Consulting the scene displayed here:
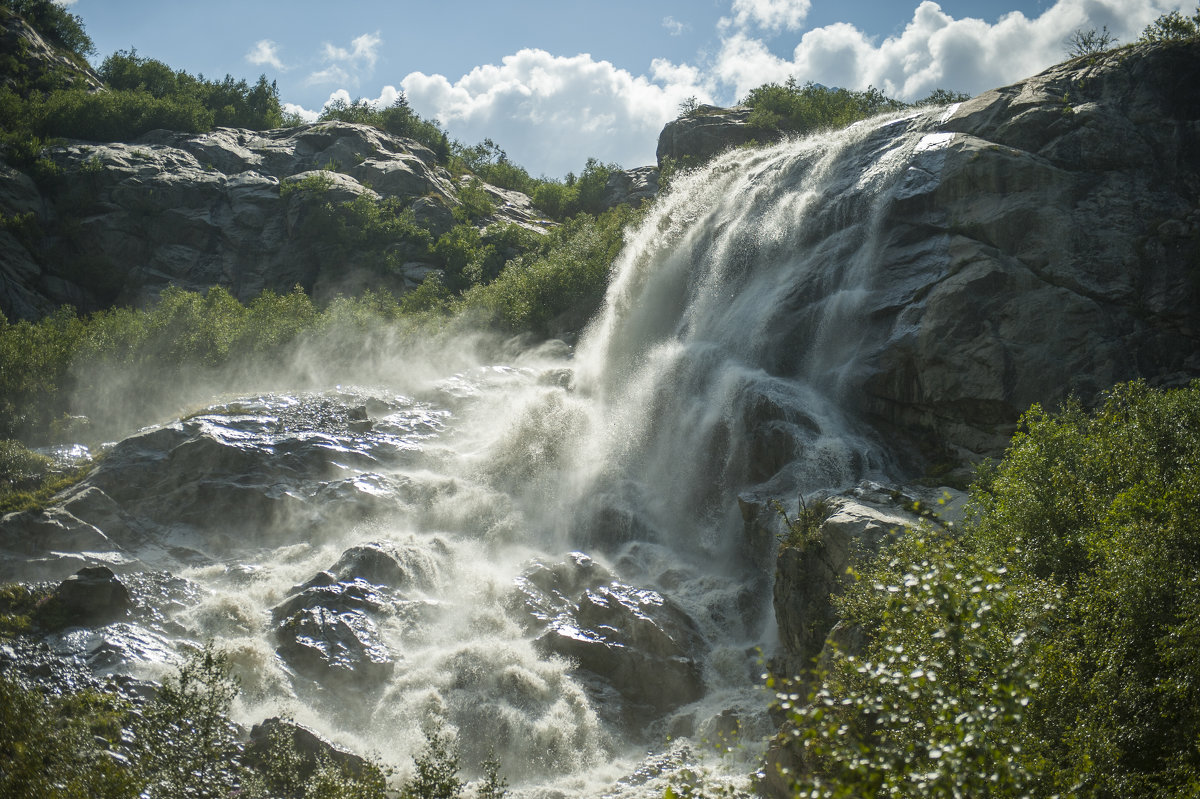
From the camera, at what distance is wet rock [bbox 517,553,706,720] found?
77.5 feet

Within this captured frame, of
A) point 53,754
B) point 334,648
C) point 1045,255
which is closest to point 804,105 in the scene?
point 1045,255

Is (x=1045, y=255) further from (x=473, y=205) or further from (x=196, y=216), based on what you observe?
(x=196, y=216)

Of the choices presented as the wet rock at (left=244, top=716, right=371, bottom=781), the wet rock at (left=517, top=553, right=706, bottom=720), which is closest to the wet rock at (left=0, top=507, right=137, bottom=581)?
the wet rock at (left=244, top=716, right=371, bottom=781)

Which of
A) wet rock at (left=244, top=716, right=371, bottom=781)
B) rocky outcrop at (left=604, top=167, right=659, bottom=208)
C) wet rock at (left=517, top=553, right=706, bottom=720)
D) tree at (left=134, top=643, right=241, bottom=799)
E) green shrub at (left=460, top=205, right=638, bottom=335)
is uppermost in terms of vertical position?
rocky outcrop at (left=604, top=167, right=659, bottom=208)

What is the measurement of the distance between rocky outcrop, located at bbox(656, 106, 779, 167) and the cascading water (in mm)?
19203

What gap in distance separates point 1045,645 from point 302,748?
1529cm

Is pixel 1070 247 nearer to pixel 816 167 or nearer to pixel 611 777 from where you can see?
pixel 816 167

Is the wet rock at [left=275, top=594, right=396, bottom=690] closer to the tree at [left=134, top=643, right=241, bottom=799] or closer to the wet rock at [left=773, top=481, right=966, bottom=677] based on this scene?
the tree at [left=134, top=643, right=241, bottom=799]

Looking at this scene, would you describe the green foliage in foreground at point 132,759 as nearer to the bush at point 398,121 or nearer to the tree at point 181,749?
the tree at point 181,749

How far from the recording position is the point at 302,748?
1875cm

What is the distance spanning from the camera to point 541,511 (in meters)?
32.3

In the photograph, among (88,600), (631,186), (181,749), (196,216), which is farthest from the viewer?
(631,186)

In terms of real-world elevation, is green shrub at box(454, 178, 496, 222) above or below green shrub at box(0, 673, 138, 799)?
above

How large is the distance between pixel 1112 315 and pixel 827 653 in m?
17.8
